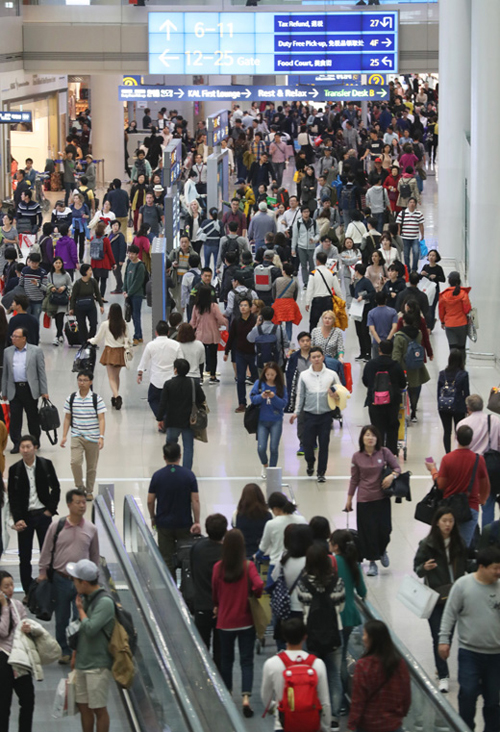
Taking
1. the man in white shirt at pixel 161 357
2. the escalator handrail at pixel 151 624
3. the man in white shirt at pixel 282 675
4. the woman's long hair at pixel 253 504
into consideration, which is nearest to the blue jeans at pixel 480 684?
the man in white shirt at pixel 282 675

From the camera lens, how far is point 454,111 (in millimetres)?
23859

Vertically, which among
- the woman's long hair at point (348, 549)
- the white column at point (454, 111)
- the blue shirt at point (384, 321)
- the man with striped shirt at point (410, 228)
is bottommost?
the woman's long hair at point (348, 549)

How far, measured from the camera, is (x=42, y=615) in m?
8.27

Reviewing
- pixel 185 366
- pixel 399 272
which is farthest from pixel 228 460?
pixel 399 272

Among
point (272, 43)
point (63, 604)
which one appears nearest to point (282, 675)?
point (63, 604)

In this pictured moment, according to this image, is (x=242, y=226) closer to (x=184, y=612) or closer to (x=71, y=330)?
(x=71, y=330)

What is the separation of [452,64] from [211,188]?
5.04 meters

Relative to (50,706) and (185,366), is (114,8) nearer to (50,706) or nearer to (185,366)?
(185,366)

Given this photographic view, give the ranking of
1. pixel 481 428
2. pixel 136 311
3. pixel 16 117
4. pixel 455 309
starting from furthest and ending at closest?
pixel 16 117, pixel 136 311, pixel 455 309, pixel 481 428

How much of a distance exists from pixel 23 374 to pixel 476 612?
6.68 metres

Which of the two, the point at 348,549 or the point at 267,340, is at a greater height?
the point at 267,340

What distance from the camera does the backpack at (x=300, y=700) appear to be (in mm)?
6387

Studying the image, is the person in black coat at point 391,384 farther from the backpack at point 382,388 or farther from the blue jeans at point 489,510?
the blue jeans at point 489,510

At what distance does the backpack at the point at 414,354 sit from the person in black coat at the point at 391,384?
45.7 inches
